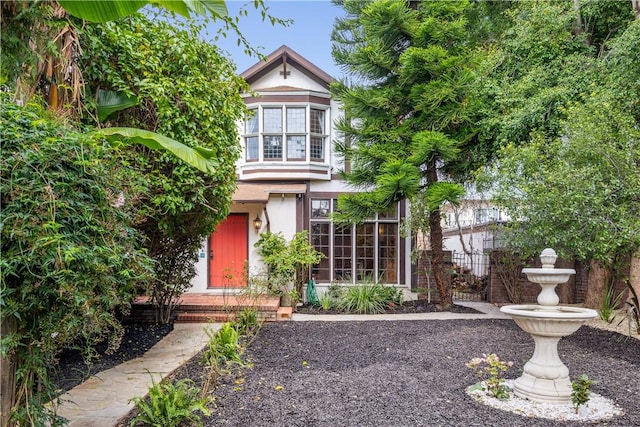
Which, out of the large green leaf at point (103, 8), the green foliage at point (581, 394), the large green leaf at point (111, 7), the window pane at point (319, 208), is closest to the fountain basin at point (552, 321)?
the green foliage at point (581, 394)

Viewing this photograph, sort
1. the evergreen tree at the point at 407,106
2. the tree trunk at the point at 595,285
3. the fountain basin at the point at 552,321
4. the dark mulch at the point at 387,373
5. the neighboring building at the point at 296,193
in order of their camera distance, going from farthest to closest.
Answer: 1. the neighboring building at the point at 296,193
2. the tree trunk at the point at 595,285
3. the evergreen tree at the point at 407,106
4. the fountain basin at the point at 552,321
5. the dark mulch at the point at 387,373

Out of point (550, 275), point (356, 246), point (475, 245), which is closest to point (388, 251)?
point (356, 246)

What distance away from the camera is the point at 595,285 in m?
10.6

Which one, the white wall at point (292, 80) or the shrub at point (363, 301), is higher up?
the white wall at point (292, 80)

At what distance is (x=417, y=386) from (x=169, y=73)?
17.4ft

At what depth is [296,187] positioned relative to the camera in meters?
12.0

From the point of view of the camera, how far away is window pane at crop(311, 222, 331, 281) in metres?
12.2

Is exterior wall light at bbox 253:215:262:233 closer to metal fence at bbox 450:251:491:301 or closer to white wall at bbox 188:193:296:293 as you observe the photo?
white wall at bbox 188:193:296:293

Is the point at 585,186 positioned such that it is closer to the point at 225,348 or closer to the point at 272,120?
the point at 225,348

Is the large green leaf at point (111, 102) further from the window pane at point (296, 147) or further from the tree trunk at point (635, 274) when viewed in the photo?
the tree trunk at point (635, 274)

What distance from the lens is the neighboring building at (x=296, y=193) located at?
1194cm

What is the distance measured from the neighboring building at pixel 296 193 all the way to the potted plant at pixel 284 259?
38.9 inches

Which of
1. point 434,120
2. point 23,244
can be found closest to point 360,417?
point 23,244

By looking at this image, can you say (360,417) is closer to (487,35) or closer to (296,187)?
(296,187)
